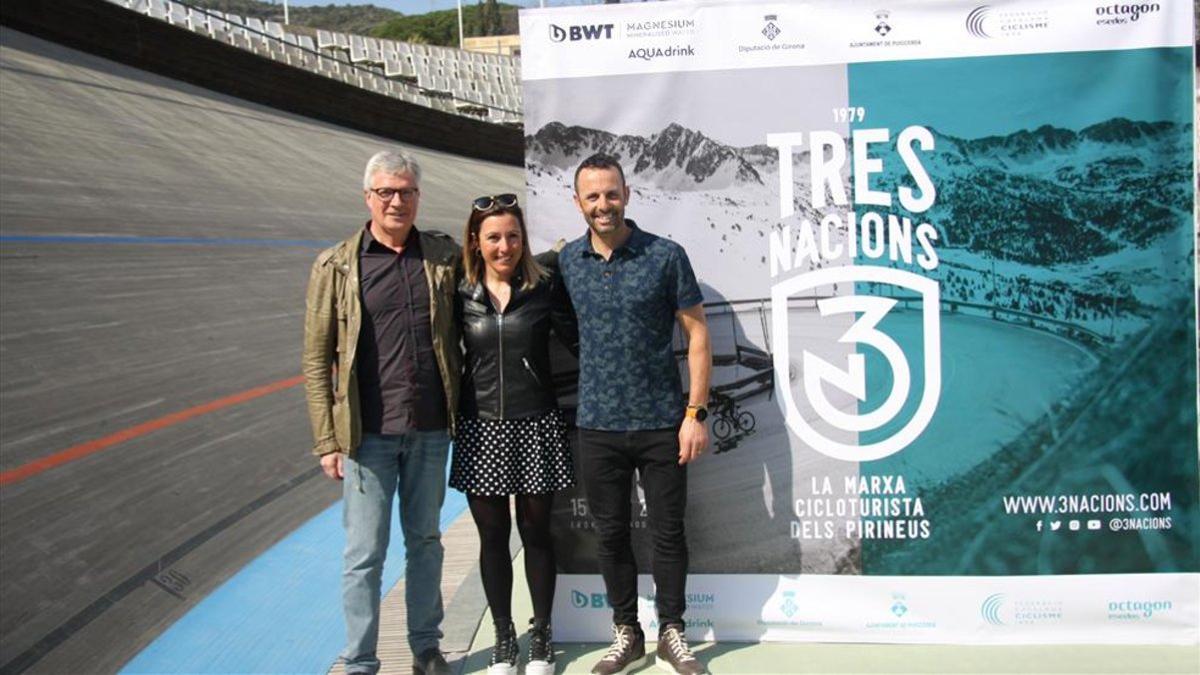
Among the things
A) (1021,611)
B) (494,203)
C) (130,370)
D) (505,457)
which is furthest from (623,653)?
(130,370)

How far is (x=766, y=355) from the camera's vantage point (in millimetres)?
3828

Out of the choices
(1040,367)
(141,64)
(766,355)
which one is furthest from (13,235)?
(141,64)

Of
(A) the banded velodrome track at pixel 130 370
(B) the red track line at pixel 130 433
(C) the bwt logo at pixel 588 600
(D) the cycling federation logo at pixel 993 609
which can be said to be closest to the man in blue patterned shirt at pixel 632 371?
(C) the bwt logo at pixel 588 600

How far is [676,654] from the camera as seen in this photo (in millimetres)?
3561

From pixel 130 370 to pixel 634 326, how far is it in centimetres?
491

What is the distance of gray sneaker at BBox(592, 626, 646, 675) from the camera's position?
3.58m

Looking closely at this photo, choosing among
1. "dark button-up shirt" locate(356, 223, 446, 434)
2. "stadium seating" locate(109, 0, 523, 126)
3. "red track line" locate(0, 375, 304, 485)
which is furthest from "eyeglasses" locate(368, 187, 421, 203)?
"stadium seating" locate(109, 0, 523, 126)

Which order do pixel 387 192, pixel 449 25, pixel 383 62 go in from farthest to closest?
1. pixel 449 25
2. pixel 383 62
3. pixel 387 192

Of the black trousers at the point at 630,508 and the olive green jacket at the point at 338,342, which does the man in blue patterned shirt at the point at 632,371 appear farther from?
the olive green jacket at the point at 338,342

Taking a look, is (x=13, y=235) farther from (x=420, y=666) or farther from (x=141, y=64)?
(x=141, y=64)

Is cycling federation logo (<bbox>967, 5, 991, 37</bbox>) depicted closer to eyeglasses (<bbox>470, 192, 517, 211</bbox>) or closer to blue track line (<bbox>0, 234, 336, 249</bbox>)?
eyeglasses (<bbox>470, 192, 517, 211</bbox>)

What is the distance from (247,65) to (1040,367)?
73.2 ft

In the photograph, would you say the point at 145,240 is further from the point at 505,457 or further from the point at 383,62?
the point at 383,62

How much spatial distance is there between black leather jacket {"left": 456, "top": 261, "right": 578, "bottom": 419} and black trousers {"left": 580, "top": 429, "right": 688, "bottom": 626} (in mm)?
253
